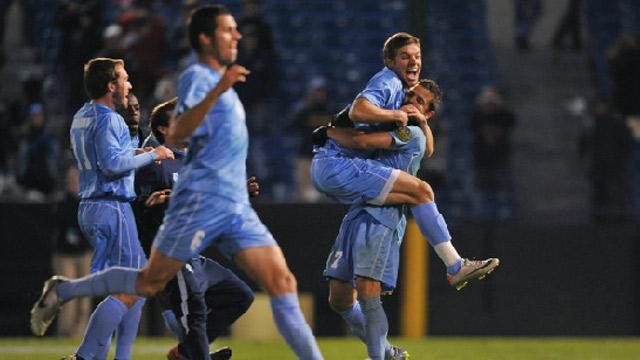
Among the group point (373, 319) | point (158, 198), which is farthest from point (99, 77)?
point (373, 319)

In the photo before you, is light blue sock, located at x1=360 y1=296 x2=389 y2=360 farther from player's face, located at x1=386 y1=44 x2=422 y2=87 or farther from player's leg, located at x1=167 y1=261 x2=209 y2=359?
player's face, located at x1=386 y1=44 x2=422 y2=87

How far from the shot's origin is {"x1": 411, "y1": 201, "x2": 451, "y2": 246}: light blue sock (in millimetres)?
7719

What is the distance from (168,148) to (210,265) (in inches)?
28.3

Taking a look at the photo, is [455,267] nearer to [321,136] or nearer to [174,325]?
[321,136]

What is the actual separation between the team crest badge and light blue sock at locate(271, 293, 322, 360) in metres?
1.71

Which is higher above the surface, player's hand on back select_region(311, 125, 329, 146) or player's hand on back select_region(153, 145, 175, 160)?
player's hand on back select_region(311, 125, 329, 146)

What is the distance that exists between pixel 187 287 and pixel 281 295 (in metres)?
1.09

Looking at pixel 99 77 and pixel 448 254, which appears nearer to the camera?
pixel 99 77

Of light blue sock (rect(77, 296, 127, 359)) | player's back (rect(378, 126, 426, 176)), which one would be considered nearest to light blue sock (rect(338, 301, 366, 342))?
player's back (rect(378, 126, 426, 176))

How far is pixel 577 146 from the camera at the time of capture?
14.1m

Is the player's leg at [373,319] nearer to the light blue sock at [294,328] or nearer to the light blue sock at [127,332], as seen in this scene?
the light blue sock at [127,332]

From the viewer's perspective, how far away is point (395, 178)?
7.64 m

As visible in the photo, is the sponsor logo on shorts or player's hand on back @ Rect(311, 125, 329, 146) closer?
the sponsor logo on shorts

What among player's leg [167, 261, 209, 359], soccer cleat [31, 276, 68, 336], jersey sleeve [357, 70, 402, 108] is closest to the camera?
soccer cleat [31, 276, 68, 336]
